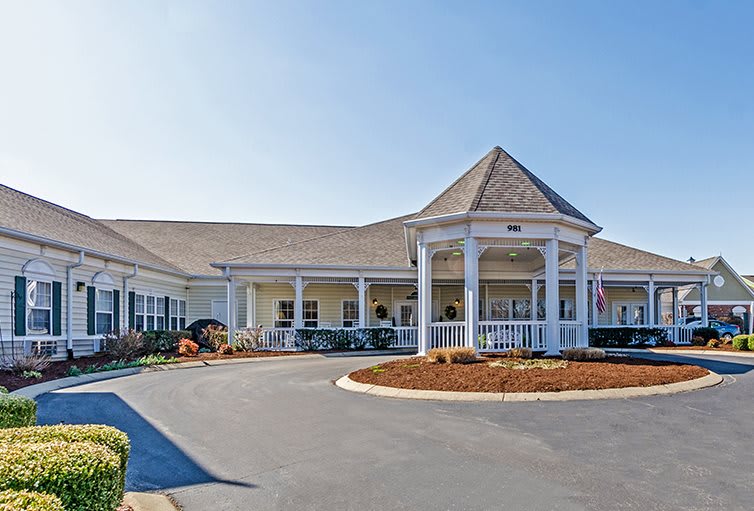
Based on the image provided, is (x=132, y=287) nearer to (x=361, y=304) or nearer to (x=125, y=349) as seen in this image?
(x=125, y=349)

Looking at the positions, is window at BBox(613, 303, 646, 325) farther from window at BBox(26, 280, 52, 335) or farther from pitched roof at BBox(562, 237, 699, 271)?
window at BBox(26, 280, 52, 335)

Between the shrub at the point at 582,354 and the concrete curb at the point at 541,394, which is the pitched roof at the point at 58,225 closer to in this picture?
the concrete curb at the point at 541,394

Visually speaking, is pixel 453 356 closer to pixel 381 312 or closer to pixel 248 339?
pixel 248 339

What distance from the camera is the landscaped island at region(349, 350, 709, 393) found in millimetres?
10305

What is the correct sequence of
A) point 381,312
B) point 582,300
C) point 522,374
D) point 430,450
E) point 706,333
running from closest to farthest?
point 430,450
point 522,374
point 582,300
point 706,333
point 381,312

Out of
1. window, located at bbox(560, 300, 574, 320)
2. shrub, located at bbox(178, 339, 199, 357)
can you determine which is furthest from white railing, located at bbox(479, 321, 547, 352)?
window, located at bbox(560, 300, 574, 320)

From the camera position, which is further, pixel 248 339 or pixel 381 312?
pixel 381 312

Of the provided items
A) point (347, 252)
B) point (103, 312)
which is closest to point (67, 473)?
point (103, 312)

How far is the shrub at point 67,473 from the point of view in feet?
11.2

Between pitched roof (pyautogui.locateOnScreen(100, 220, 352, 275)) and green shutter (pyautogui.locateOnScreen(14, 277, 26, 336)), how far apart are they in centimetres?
1243

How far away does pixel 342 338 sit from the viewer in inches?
904

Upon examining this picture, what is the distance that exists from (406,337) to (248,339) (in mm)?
6770

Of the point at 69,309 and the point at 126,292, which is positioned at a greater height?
the point at 126,292

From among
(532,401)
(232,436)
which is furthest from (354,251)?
(232,436)
